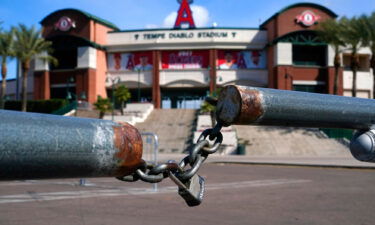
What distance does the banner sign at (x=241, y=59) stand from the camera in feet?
165

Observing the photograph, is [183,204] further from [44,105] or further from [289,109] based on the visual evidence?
[44,105]

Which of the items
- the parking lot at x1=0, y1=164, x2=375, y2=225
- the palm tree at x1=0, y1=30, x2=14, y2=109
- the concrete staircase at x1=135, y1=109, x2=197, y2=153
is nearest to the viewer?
the parking lot at x1=0, y1=164, x2=375, y2=225

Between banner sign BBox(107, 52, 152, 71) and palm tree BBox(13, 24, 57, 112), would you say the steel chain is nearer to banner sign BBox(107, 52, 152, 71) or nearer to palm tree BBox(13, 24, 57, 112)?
palm tree BBox(13, 24, 57, 112)

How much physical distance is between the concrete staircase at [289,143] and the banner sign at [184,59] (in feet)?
58.0

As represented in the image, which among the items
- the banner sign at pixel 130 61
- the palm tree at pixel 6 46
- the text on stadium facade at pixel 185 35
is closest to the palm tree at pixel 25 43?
the palm tree at pixel 6 46

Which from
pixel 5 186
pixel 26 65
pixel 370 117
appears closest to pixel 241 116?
pixel 370 117

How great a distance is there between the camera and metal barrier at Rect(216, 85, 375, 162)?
166 centimetres

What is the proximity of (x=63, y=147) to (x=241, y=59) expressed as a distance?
50004 mm

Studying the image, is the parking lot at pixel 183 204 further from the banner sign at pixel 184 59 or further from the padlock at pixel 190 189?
the banner sign at pixel 184 59

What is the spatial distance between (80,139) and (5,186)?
959 cm

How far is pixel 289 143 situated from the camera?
30.4m

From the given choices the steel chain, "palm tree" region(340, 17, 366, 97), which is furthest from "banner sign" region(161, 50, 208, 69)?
the steel chain

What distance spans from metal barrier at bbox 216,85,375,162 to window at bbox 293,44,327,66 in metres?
48.8

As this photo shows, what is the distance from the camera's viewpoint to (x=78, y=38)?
49281mm
